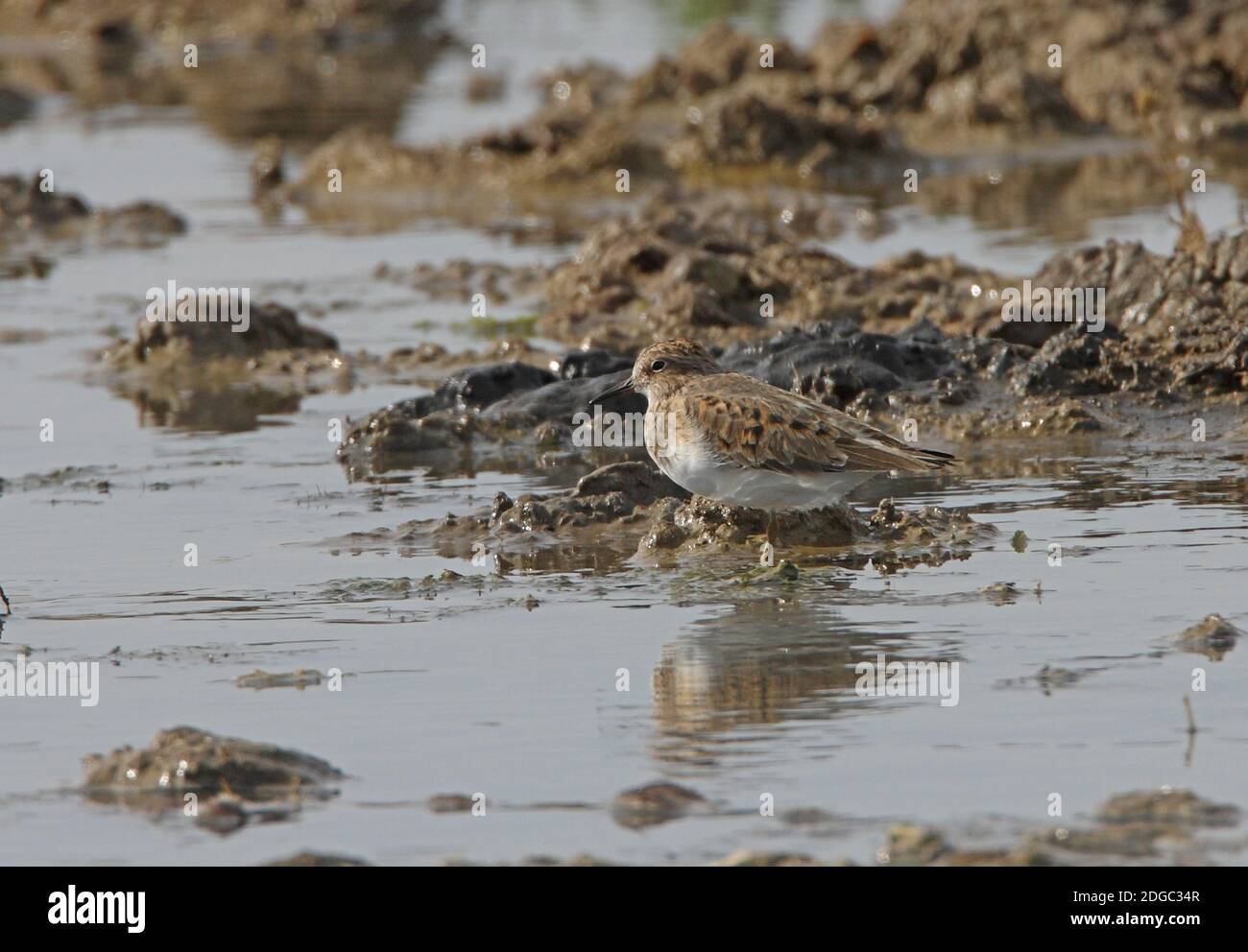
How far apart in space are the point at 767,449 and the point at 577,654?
59.1 inches

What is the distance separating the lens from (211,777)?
22.1 feet

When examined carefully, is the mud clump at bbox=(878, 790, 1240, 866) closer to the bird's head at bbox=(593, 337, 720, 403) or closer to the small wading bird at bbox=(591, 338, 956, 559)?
the small wading bird at bbox=(591, 338, 956, 559)

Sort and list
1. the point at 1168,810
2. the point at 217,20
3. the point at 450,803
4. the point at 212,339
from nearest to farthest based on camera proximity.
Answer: the point at 1168,810 < the point at 450,803 < the point at 212,339 < the point at 217,20

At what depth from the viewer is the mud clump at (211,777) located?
21.9ft

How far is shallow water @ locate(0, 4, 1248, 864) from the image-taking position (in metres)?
6.49

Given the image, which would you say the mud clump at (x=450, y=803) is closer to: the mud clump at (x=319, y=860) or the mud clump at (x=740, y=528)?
the mud clump at (x=319, y=860)

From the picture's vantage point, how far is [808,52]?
2783 cm

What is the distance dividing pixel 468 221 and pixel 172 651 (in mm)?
14156

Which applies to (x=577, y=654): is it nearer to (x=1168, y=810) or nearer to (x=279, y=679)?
(x=279, y=679)

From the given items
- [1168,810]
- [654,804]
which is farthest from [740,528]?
[1168,810]

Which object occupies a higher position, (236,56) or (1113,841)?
(236,56)

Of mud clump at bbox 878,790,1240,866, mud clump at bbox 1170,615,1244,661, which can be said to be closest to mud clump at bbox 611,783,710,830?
mud clump at bbox 878,790,1240,866
